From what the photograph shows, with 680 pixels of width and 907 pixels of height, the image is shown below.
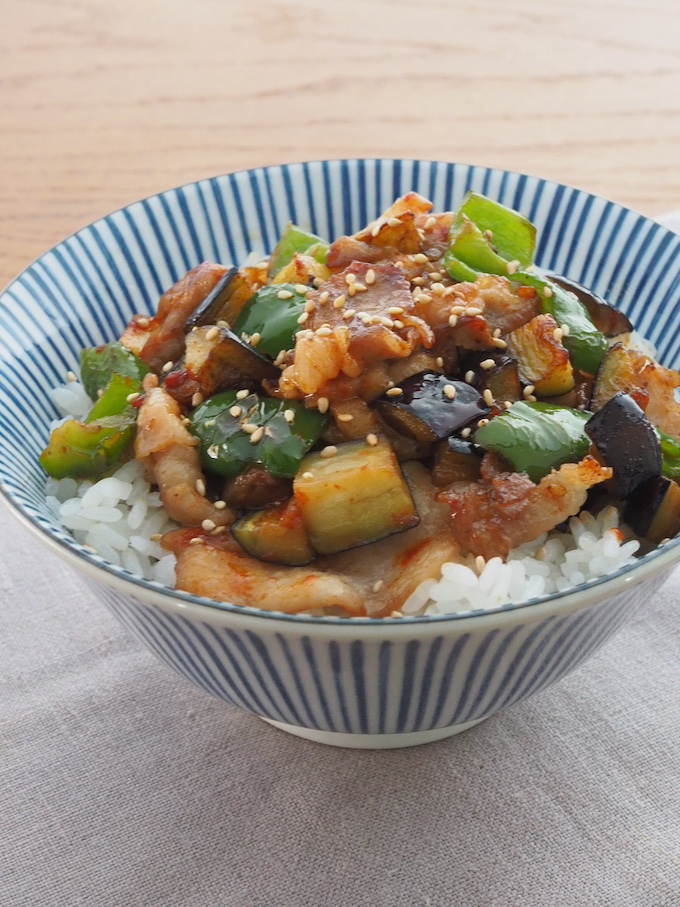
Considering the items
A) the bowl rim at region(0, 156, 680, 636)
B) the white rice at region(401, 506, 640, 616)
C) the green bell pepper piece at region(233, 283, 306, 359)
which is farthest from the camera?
the green bell pepper piece at region(233, 283, 306, 359)

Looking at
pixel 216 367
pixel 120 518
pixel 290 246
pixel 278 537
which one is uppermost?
pixel 290 246

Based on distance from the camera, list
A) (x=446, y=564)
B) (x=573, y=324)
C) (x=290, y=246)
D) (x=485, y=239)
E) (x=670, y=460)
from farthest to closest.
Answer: (x=290, y=246)
(x=485, y=239)
(x=573, y=324)
(x=670, y=460)
(x=446, y=564)

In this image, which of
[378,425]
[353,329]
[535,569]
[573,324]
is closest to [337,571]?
[378,425]

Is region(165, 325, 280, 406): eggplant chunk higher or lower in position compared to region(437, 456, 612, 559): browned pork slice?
higher

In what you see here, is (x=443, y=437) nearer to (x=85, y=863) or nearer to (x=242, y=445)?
(x=242, y=445)

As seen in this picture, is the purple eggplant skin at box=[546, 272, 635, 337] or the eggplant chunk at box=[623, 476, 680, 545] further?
the purple eggplant skin at box=[546, 272, 635, 337]

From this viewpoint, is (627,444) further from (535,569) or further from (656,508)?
(535,569)

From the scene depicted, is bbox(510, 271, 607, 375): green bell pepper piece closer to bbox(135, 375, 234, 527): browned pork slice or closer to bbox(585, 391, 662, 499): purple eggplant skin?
bbox(585, 391, 662, 499): purple eggplant skin

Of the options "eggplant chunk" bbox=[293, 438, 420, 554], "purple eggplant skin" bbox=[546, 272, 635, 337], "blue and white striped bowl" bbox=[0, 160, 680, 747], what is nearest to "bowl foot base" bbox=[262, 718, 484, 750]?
"blue and white striped bowl" bbox=[0, 160, 680, 747]
